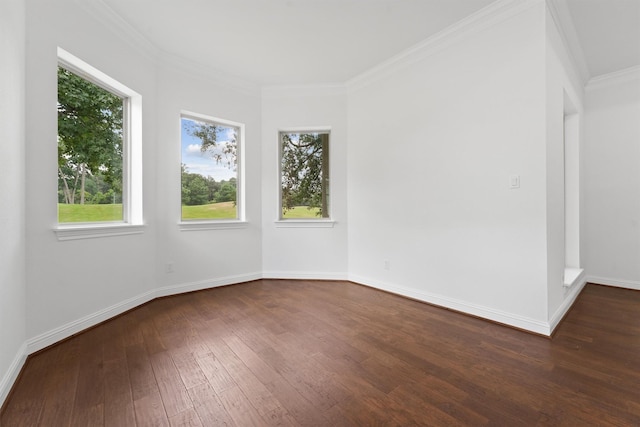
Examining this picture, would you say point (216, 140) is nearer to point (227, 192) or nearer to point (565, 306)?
point (227, 192)

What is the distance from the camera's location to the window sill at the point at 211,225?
3.48 meters

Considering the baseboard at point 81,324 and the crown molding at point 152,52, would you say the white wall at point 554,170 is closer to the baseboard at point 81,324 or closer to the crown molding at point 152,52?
the crown molding at point 152,52

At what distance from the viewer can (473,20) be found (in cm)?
265

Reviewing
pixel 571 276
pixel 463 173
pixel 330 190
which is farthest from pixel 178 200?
pixel 571 276

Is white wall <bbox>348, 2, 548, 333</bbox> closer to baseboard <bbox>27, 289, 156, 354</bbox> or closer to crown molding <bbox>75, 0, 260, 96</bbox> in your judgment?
crown molding <bbox>75, 0, 260, 96</bbox>

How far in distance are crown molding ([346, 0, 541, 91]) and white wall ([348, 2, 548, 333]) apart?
0.08ft

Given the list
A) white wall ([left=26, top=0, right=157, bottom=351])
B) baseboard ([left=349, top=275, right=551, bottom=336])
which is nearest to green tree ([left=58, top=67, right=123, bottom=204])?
white wall ([left=26, top=0, right=157, bottom=351])

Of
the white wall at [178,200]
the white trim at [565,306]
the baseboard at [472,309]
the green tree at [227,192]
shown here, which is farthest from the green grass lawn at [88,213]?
the white trim at [565,306]

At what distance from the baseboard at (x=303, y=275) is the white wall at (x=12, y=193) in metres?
2.57

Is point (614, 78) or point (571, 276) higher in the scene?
point (614, 78)

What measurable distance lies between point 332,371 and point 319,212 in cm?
263

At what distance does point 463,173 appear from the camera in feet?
9.21

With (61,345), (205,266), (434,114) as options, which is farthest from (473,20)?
(61,345)

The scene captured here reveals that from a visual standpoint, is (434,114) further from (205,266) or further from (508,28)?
(205,266)
